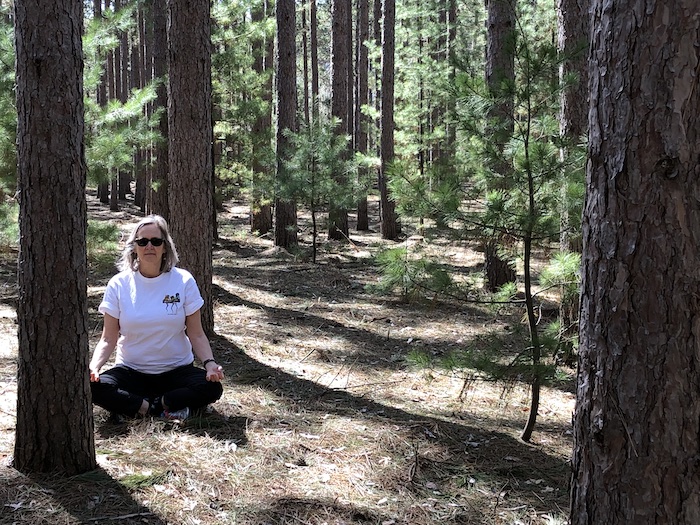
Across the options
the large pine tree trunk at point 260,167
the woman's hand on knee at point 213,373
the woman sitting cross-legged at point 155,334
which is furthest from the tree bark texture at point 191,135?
the large pine tree trunk at point 260,167

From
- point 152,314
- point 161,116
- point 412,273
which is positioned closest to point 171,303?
point 152,314

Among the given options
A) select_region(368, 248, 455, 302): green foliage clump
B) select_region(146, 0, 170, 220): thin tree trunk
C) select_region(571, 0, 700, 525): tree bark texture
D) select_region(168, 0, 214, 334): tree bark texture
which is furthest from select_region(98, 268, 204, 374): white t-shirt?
select_region(146, 0, 170, 220): thin tree trunk

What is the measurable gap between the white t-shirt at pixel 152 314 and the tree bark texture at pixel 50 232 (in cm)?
92

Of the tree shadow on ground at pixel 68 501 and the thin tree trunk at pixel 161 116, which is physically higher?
the thin tree trunk at pixel 161 116

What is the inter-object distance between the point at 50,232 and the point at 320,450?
198 cm

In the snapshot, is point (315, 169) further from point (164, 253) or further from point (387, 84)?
point (164, 253)

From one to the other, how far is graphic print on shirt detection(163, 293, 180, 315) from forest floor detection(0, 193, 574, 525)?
0.72 metres

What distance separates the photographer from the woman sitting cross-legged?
4.00 m

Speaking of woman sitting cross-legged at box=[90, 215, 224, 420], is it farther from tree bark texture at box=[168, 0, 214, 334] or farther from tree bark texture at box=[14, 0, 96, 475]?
tree bark texture at box=[168, 0, 214, 334]

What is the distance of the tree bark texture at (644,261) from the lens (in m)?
1.88

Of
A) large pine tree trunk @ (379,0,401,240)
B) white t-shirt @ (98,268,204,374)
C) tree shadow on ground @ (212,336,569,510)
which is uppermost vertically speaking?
large pine tree trunk @ (379,0,401,240)

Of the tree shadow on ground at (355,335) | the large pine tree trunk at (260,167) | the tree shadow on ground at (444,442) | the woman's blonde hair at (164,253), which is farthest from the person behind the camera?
the large pine tree trunk at (260,167)

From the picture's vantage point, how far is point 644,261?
1942 millimetres

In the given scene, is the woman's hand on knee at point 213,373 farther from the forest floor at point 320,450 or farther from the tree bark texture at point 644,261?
the tree bark texture at point 644,261
